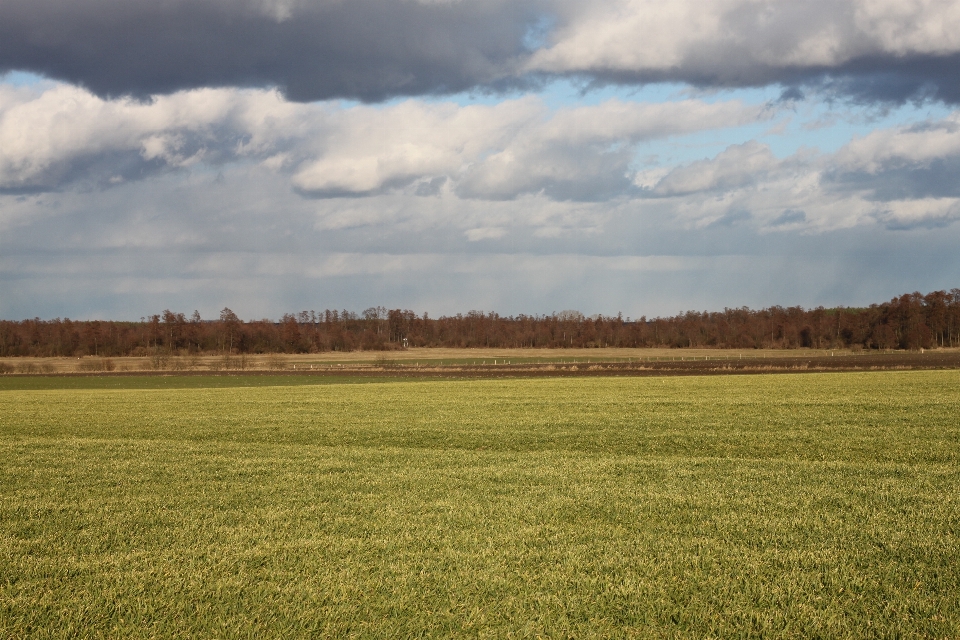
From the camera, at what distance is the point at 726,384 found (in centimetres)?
4150

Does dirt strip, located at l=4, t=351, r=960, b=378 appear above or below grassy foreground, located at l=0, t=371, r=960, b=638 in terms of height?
below

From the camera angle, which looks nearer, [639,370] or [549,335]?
[639,370]

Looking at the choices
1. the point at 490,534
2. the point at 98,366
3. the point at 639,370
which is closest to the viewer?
the point at 490,534

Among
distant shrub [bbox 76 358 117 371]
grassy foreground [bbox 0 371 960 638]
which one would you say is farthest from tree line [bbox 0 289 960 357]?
grassy foreground [bbox 0 371 960 638]

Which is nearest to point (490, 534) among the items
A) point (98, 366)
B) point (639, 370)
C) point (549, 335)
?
point (639, 370)

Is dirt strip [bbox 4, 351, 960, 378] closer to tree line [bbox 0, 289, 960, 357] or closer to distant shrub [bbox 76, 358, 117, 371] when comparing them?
distant shrub [bbox 76, 358, 117, 371]

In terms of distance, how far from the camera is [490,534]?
9805 mm

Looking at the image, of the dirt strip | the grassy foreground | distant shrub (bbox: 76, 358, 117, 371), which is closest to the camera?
the grassy foreground

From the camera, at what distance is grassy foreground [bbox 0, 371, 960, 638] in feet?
23.2

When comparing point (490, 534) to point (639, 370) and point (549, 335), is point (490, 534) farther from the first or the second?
point (549, 335)

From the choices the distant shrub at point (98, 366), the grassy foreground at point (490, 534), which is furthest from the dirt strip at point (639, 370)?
the grassy foreground at point (490, 534)

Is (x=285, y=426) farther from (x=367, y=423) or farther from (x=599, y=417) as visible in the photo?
(x=599, y=417)

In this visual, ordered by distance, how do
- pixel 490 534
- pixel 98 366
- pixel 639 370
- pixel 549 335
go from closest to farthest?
pixel 490 534, pixel 639 370, pixel 98 366, pixel 549 335

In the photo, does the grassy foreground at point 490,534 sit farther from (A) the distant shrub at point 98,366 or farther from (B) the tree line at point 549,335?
(B) the tree line at point 549,335
